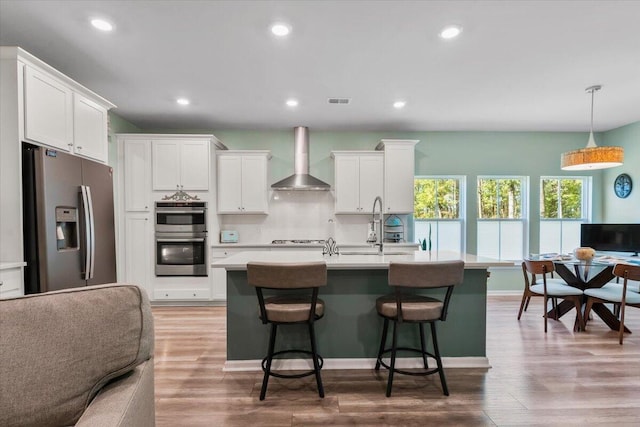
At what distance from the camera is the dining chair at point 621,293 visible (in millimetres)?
3310

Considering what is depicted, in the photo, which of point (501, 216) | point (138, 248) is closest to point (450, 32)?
point (501, 216)

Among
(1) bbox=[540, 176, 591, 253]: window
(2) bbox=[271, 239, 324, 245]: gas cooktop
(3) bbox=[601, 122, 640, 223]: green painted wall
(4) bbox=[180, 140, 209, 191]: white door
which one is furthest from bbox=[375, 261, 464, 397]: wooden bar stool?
(3) bbox=[601, 122, 640, 223]: green painted wall

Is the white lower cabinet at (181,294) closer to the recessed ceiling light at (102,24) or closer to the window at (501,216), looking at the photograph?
the recessed ceiling light at (102,24)

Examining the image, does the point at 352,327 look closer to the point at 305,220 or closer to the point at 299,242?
the point at 299,242

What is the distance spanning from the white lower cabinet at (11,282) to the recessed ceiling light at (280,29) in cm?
247

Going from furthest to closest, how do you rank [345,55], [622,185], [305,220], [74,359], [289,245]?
[305,220] < [622,185] < [289,245] < [345,55] < [74,359]

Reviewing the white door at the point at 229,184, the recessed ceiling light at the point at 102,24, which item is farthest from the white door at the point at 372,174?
the recessed ceiling light at the point at 102,24

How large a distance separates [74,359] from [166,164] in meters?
4.10

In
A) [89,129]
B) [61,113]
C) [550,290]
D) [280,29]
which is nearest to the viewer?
[280,29]

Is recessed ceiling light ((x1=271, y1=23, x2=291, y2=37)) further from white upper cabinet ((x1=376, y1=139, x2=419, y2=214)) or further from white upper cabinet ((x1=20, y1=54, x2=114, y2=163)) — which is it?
white upper cabinet ((x1=376, y1=139, x2=419, y2=214))

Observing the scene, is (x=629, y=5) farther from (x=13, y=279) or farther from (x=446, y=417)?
(x=13, y=279)

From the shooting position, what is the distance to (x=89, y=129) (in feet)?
10.1

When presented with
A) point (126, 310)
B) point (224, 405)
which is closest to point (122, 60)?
point (126, 310)

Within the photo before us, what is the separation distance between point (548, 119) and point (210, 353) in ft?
18.0
